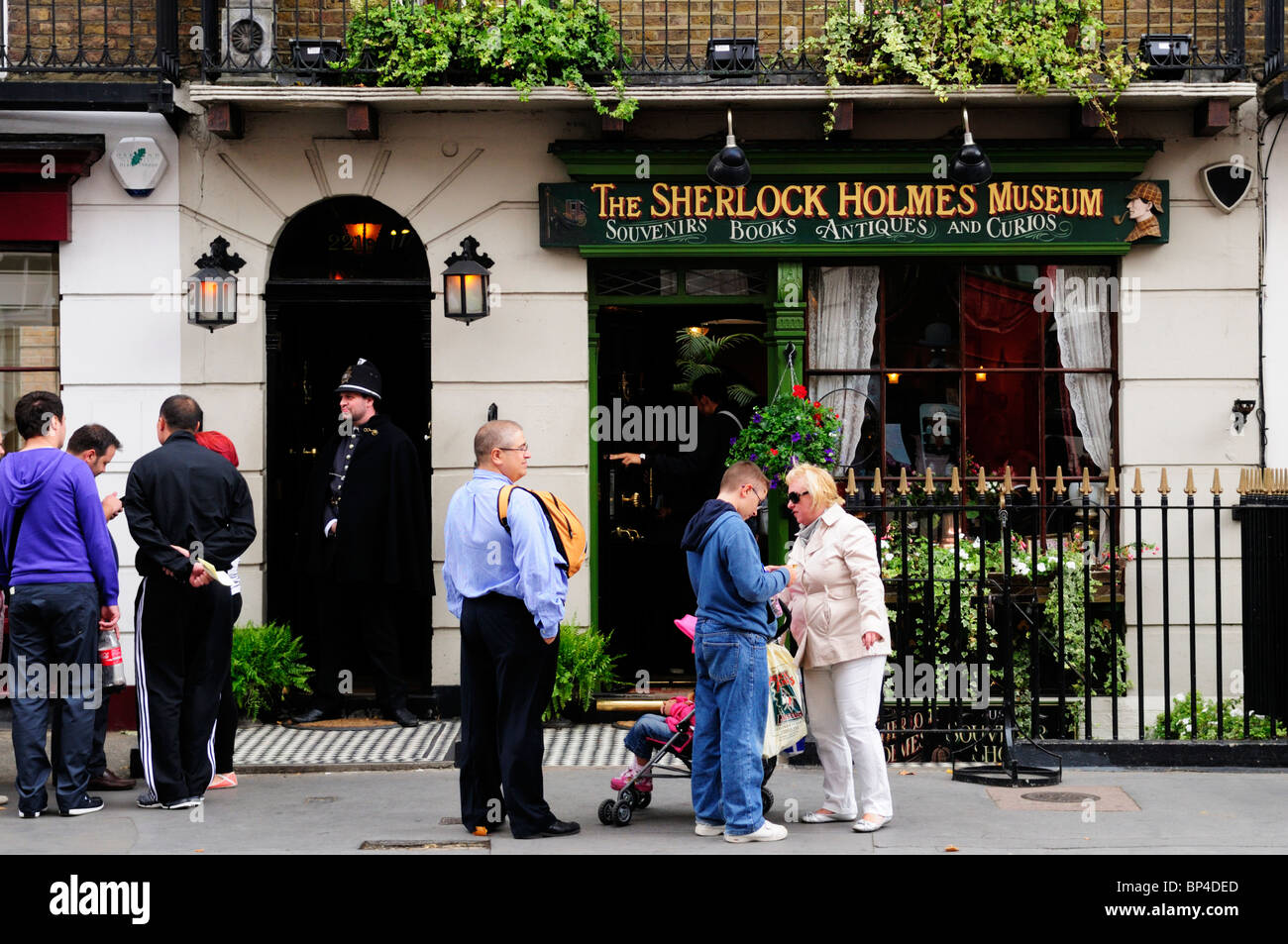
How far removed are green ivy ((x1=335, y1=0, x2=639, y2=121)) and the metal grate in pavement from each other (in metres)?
4.28

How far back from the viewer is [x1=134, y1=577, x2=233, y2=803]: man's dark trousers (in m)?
7.95

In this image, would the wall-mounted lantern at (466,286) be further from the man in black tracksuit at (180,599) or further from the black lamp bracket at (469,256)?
the man in black tracksuit at (180,599)

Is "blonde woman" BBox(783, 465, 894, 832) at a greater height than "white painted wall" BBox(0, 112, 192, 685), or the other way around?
"white painted wall" BBox(0, 112, 192, 685)

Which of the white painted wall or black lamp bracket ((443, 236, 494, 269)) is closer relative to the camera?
black lamp bracket ((443, 236, 494, 269))

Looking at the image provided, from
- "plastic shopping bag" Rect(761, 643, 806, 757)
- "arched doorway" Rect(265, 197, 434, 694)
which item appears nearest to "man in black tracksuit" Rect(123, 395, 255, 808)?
"arched doorway" Rect(265, 197, 434, 694)

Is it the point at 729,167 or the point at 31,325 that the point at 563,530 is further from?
the point at 31,325

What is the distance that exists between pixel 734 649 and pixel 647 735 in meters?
0.91

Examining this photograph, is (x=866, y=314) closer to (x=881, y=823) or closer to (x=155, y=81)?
(x=881, y=823)

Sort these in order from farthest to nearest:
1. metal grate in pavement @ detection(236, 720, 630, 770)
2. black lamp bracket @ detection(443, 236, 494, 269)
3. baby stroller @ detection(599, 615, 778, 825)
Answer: black lamp bracket @ detection(443, 236, 494, 269)
metal grate in pavement @ detection(236, 720, 630, 770)
baby stroller @ detection(599, 615, 778, 825)

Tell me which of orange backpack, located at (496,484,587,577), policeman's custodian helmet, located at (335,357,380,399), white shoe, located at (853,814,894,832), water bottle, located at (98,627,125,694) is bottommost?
white shoe, located at (853,814,894,832)

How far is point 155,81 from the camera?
10.8 m

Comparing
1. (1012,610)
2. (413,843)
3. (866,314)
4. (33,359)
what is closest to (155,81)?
(33,359)

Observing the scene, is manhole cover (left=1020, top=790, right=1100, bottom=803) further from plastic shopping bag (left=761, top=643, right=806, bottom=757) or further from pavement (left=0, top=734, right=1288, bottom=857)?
plastic shopping bag (left=761, top=643, right=806, bottom=757)

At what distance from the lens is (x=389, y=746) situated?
9883 mm
